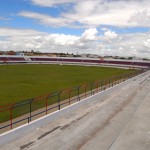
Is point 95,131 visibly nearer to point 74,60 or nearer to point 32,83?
point 32,83

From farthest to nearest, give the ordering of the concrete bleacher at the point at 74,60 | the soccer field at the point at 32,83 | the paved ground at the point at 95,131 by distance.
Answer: the concrete bleacher at the point at 74,60 < the soccer field at the point at 32,83 < the paved ground at the point at 95,131

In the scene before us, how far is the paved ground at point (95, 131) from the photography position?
1277 cm

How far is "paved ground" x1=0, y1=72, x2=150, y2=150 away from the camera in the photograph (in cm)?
1277

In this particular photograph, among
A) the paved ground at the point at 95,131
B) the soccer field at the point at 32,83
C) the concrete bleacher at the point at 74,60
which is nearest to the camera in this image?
the paved ground at the point at 95,131

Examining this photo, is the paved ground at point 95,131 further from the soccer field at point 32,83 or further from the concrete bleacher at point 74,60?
the concrete bleacher at point 74,60

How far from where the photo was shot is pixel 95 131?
603 inches

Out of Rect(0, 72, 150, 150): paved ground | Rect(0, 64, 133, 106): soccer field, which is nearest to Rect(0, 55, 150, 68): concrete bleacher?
Rect(0, 64, 133, 106): soccer field

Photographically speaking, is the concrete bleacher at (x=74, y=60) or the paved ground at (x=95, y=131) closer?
the paved ground at (x=95, y=131)

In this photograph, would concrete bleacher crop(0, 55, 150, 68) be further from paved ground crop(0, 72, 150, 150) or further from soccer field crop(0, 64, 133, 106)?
paved ground crop(0, 72, 150, 150)

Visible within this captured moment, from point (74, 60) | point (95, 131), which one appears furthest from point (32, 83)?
point (74, 60)

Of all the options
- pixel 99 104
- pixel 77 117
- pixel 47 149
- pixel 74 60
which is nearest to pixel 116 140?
pixel 47 149

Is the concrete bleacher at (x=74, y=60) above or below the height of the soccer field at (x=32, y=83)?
below

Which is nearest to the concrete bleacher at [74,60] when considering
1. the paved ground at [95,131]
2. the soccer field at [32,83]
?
the soccer field at [32,83]

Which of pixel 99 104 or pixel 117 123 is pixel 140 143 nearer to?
pixel 117 123
